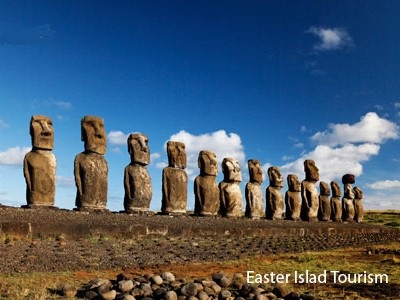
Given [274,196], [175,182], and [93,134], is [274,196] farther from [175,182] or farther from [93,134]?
[93,134]

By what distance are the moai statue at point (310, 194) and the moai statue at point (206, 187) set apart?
7136 millimetres

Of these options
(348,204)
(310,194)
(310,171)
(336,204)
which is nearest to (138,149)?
(310,194)

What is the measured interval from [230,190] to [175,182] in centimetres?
330

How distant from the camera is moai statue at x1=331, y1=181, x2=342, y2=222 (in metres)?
27.1

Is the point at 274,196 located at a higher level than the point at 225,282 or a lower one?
higher

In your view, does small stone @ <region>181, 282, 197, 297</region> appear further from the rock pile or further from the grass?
the grass

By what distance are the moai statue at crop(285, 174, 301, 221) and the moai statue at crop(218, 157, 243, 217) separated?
4.22 metres

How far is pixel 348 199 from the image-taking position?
28.7 metres

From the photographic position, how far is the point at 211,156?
1872 cm

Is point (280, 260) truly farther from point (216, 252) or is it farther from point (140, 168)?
point (140, 168)

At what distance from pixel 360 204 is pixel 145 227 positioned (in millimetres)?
20716

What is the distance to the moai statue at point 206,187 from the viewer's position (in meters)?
18.0

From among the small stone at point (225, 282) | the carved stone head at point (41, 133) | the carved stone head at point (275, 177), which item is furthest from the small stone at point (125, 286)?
the carved stone head at point (275, 177)

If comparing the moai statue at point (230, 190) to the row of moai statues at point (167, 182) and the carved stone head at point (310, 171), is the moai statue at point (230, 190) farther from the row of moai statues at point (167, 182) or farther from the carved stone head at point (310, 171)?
the carved stone head at point (310, 171)
